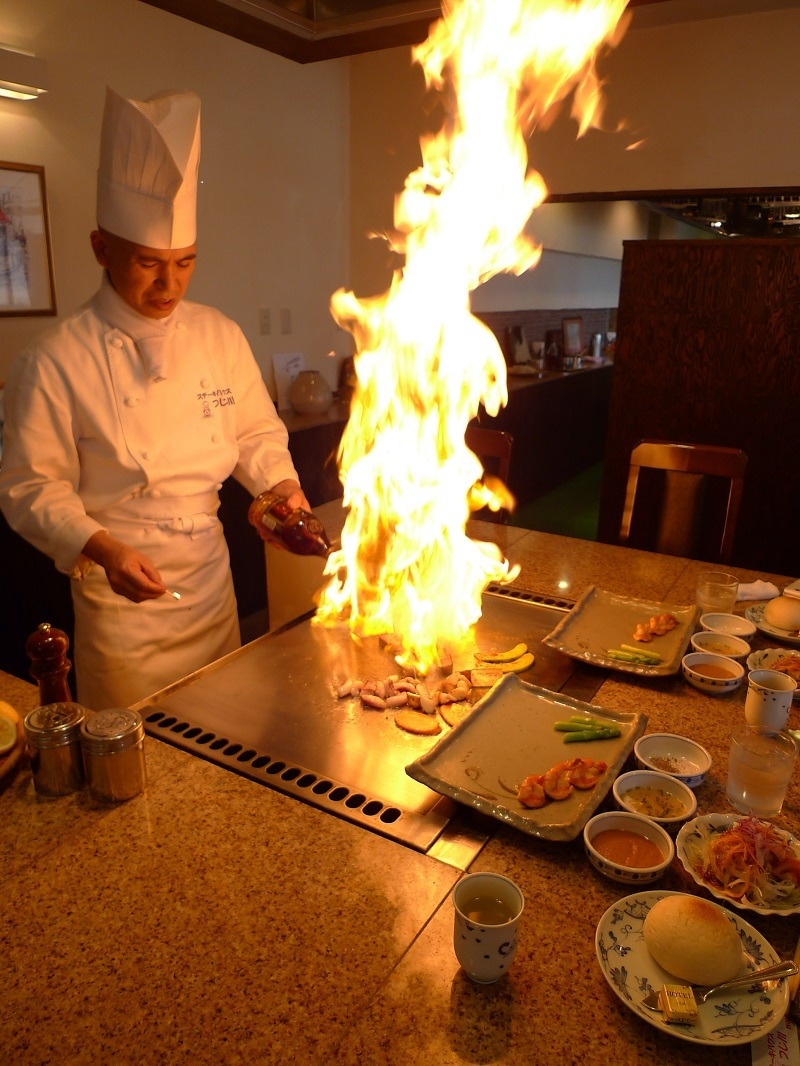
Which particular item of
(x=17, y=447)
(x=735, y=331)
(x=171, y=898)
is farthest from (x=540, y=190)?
(x=171, y=898)

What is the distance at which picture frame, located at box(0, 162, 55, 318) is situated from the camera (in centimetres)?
320

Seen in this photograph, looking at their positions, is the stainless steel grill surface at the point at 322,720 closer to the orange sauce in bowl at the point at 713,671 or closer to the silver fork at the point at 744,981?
the orange sauce in bowl at the point at 713,671

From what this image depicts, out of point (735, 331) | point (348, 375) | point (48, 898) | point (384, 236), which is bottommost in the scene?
point (48, 898)

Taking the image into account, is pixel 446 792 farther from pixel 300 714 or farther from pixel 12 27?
pixel 12 27

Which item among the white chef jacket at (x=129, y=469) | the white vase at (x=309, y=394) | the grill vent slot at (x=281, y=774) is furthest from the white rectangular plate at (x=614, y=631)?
the white vase at (x=309, y=394)

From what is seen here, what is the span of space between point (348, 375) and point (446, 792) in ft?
14.0

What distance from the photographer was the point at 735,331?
4027mm

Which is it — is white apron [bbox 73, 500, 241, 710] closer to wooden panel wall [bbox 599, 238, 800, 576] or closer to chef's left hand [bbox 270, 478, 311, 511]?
chef's left hand [bbox 270, 478, 311, 511]

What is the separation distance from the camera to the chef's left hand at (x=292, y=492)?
2.04m

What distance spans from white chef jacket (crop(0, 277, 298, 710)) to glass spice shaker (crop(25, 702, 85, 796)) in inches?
20.1

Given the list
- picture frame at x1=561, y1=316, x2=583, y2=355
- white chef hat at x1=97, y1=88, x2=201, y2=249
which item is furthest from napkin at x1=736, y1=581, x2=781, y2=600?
picture frame at x1=561, y1=316, x2=583, y2=355

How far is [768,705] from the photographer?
151cm

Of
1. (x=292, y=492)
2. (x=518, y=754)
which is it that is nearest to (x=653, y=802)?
(x=518, y=754)

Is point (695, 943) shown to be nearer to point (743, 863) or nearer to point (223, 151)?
point (743, 863)
